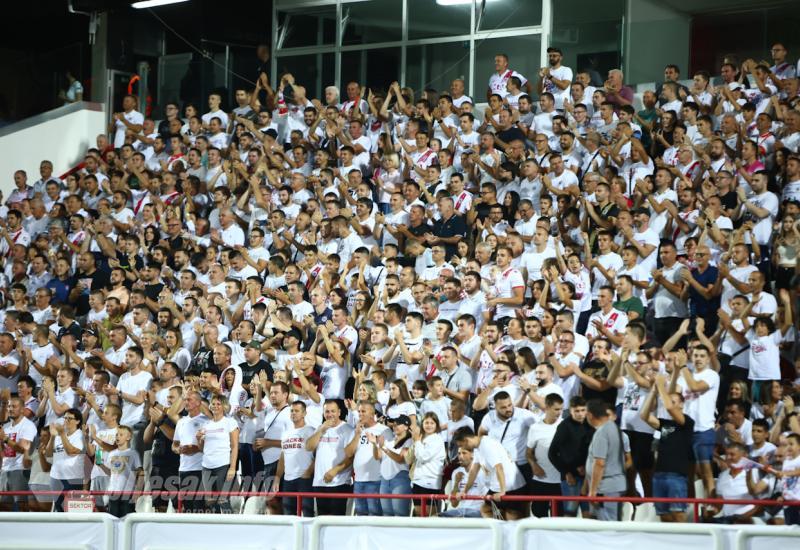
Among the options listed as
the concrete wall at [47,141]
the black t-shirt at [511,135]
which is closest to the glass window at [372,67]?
the black t-shirt at [511,135]

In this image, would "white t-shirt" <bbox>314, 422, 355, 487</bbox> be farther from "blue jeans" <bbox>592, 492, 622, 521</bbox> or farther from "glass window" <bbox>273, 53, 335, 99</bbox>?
"glass window" <bbox>273, 53, 335, 99</bbox>

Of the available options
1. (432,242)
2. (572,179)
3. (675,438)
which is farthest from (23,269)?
(675,438)

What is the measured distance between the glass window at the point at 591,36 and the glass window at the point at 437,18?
2.00m

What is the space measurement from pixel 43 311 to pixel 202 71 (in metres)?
7.03

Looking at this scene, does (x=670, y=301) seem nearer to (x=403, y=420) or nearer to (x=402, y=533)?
(x=403, y=420)

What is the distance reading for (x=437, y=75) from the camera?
19875 mm

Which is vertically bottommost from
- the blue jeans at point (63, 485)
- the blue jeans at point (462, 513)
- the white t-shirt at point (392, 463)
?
the blue jeans at point (63, 485)

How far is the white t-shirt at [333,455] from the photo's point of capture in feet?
37.4

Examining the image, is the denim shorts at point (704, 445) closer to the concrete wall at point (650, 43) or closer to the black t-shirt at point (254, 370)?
the black t-shirt at point (254, 370)

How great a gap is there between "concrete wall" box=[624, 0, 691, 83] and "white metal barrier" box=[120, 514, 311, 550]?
1092 centimetres

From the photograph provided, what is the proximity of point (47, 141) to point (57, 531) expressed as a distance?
47.3ft

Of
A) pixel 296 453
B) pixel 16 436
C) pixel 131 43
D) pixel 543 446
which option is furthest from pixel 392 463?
pixel 131 43

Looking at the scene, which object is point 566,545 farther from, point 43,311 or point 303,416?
point 43,311

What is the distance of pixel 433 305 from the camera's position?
13.4 m
